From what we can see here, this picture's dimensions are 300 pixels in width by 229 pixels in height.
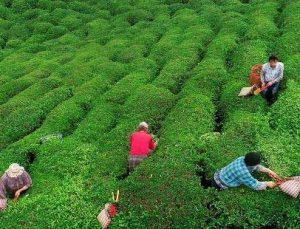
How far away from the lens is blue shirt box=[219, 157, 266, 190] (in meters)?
16.4

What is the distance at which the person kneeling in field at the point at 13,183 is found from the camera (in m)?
18.7

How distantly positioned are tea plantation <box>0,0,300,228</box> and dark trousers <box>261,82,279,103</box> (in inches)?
18.8

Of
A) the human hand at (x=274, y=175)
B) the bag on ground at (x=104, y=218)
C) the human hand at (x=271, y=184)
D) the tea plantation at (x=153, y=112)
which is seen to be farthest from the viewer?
the tea plantation at (x=153, y=112)

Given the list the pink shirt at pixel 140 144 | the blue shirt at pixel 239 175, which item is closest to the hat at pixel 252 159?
the blue shirt at pixel 239 175

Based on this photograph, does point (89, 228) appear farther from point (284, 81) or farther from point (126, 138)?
point (284, 81)

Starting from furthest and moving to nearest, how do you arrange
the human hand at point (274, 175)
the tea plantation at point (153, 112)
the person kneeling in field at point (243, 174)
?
the tea plantation at point (153, 112)
the human hand at point (274, 175)
the person kneeling in field at point (243, 174)

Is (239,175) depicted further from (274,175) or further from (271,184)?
(274,175)

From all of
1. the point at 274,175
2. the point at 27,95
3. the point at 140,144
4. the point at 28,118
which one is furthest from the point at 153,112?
the point at 27,95

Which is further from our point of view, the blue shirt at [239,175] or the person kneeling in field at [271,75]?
the person kneeling in field at [271,75]

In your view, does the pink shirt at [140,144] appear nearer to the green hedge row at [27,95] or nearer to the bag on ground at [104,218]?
the bag on ground at [104,218]

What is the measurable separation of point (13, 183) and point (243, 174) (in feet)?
29.3

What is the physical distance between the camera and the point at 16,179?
1894 cm

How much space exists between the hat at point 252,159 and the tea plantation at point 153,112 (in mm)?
1226

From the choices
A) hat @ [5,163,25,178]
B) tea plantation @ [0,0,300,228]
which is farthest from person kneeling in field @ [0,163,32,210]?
tea plantation @ [0,0,300,228]
